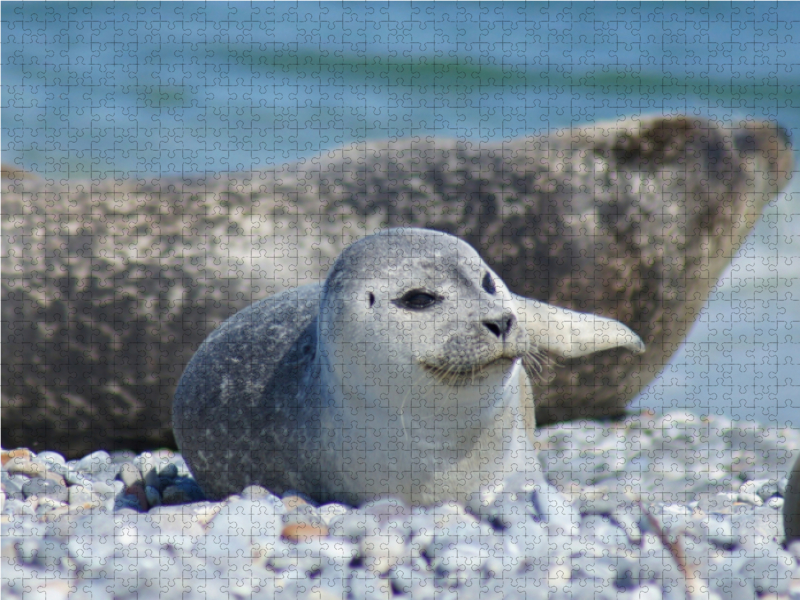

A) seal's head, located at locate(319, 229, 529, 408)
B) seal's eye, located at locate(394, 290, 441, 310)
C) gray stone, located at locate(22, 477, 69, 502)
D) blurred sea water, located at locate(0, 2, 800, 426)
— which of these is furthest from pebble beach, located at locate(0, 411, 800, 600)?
blurred sea water, located at locate(0, 2, 800, 426)

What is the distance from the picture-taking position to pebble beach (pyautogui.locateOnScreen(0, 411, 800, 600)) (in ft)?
8.46

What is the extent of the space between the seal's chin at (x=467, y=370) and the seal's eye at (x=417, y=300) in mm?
180

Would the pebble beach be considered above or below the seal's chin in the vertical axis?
below

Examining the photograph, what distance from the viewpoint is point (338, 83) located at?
44.9 ft

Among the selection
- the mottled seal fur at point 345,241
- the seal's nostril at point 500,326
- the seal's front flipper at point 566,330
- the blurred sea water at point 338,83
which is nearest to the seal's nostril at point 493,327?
the seal's nostril at point 500,326

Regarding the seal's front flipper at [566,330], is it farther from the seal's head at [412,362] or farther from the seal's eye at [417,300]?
the seal's eye at [417,300]

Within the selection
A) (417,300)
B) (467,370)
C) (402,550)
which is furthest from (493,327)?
(402,550)

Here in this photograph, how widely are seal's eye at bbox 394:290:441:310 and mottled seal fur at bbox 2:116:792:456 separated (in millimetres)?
2188

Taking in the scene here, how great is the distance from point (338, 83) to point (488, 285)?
34.4 feet

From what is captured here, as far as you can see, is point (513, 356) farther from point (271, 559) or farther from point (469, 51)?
point (469, 51)

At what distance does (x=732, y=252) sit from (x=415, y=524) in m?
3.88

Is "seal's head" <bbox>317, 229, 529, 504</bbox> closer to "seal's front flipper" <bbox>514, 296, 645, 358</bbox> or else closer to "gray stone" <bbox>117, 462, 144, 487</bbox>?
"seal's front flipper" <bbox>514, 296, 645, 358</bbox>

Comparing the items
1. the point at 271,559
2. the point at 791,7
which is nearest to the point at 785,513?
the point at 271,559

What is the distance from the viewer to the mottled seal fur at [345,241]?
5402mm
